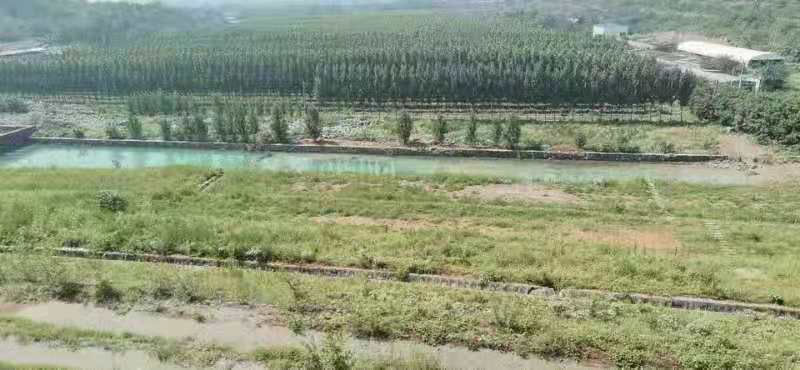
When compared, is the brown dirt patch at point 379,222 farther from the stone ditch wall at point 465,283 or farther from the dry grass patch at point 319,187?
the stone ditch wall at point 465,283

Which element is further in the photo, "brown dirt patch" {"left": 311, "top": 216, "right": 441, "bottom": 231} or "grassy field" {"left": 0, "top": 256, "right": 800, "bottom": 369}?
"brown dirt patch" {"left": 311, "top": 216, "right": 441, "bottom": 231}

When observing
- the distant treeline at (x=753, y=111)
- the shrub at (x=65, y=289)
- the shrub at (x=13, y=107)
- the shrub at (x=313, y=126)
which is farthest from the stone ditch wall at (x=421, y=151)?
the shrub at (x=65, y=289)

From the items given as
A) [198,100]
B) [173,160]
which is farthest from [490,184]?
[198,100]

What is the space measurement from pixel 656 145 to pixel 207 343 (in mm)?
22371

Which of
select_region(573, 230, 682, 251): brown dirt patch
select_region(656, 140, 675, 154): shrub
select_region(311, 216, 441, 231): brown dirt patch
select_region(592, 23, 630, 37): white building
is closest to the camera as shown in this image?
select_region(573, 230, 682, 251): brown dirt patch

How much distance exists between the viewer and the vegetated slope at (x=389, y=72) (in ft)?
114

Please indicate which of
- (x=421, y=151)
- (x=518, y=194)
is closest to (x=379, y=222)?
(x=518, y=194)

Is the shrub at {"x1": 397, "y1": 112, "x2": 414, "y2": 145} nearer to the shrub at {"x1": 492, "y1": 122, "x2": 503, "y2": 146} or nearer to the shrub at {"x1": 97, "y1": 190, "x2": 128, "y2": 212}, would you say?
the shrub at {"x1": 492, "y1": 122, "x2": 503, "y2": 146}

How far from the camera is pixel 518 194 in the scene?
21500 millimetres

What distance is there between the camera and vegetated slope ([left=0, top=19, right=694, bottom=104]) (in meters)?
34.7

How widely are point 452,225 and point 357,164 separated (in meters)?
10.0

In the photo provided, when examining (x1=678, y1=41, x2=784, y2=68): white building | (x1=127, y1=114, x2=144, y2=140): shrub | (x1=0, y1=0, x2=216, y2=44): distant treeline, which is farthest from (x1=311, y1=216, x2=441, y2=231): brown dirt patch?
(x1=0, y1=0, x2=216, y2=44): distant treeline

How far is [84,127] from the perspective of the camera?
33.8 meters

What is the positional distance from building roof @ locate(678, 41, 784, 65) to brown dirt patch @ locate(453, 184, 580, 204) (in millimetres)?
28689
